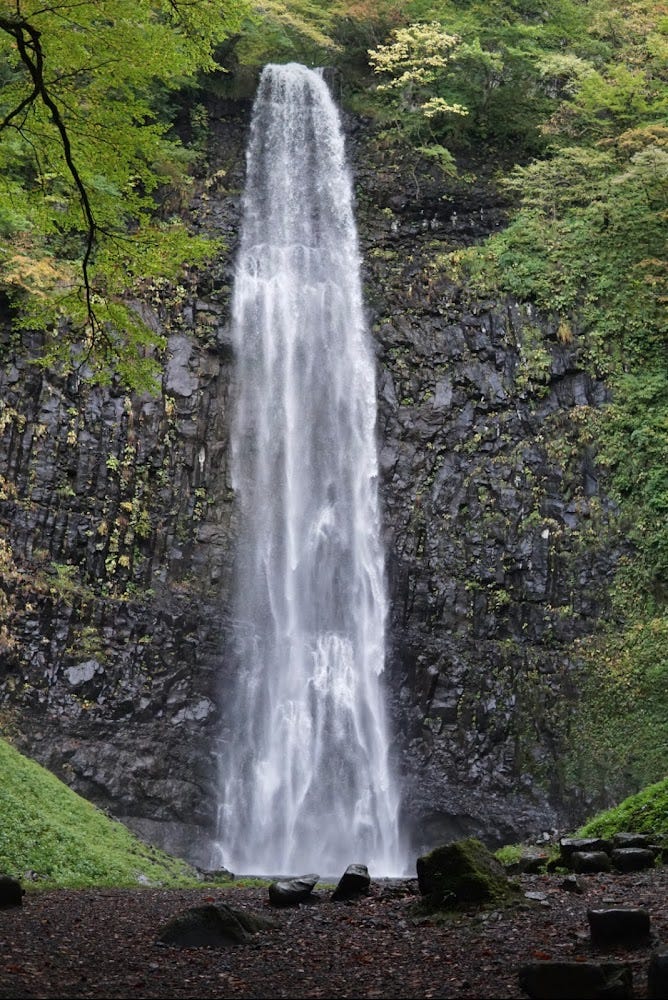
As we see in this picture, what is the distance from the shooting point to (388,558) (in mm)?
17438

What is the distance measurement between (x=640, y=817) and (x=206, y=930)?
4.85m

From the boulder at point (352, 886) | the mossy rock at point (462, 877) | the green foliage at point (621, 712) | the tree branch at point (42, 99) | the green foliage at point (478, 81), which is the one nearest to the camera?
the tree branch at point (42, 99)

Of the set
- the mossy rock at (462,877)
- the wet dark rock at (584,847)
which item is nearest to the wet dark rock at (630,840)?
the wet dark rock at (584,847)

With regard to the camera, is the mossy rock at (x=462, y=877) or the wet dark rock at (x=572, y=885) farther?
the wet dark rock at (x=572, y=885)

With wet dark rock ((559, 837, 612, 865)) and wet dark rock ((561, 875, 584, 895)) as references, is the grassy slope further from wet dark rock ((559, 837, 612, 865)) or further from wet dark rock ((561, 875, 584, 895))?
wet dark rock ((561, 875, 584, 895))

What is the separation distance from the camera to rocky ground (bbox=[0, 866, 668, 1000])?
156 inches

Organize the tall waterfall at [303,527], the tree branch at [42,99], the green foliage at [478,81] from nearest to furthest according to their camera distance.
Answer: the tree branch at [42,99], the tall waterfall at [303,527], the green foliage at [478,81]

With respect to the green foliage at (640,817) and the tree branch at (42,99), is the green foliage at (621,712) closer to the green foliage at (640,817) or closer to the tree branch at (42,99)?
the green foliage at (640,817)

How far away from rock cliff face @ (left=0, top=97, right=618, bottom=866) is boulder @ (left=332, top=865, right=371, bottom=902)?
302 inches

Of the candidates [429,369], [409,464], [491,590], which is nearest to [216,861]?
[491,590]

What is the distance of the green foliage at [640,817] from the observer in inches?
315

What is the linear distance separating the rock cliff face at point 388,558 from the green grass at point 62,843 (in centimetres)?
342

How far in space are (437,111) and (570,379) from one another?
810cm

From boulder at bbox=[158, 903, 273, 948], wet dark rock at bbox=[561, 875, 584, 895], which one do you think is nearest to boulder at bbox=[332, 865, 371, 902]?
wet dark rock at bbox=[561, 875, 584, 895]
